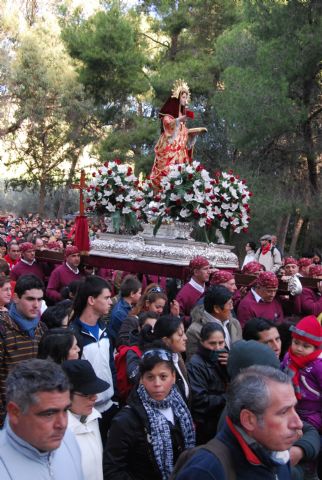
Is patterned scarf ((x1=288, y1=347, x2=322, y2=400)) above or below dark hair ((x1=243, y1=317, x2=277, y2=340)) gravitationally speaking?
below

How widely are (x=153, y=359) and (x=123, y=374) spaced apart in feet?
3.44

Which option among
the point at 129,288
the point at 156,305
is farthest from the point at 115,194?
the point at 156,305

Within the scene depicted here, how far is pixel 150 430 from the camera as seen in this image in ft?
10.0

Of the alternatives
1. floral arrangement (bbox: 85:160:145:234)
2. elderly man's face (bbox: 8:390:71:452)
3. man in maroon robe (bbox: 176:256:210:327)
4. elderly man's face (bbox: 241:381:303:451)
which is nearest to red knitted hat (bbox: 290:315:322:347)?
elderly man's face (bbox: 241:381:303:451)

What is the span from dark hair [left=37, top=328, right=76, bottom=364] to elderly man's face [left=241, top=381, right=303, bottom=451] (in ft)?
4.91

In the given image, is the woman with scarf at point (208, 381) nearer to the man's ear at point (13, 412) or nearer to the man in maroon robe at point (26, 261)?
the man's ear at point (13, 412)

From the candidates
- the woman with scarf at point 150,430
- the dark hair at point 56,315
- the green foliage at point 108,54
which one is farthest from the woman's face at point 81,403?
the green foliage at point 108,54

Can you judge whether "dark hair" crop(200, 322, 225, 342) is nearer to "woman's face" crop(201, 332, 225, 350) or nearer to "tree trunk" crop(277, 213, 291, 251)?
"woman's face" crop(201, 332, 225, 350)

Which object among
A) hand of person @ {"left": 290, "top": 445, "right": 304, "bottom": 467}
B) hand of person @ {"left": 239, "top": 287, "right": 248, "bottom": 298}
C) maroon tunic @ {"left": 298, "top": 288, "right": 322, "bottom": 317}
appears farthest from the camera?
hand of person @ {"left": 239, "top": 287, "right": 248, "bottom": 298}

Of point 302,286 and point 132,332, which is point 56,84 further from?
point 132,332

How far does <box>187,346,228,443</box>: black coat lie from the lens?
12.4 ft

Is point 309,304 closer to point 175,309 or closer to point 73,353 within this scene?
point 175,309

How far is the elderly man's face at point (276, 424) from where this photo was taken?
2.23m

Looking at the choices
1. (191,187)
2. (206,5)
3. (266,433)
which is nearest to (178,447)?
(266,433)
